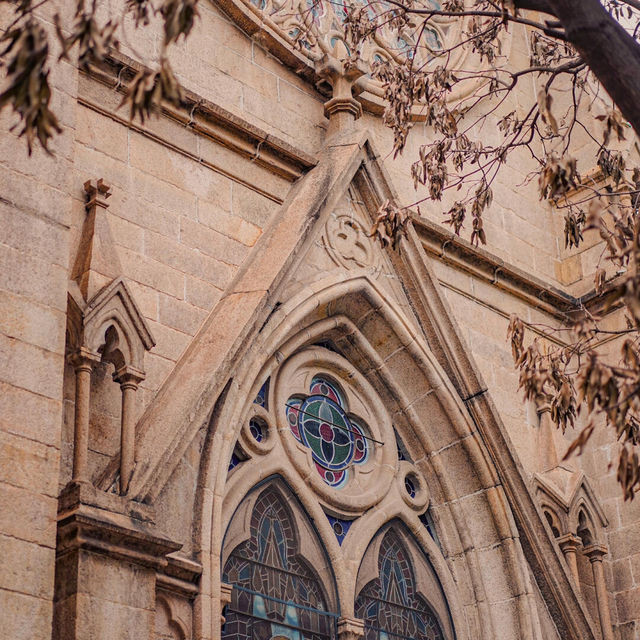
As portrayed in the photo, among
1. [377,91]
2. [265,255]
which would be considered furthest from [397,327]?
[377,91]

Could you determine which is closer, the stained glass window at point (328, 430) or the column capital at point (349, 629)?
→ the column capital at point (349, 629)

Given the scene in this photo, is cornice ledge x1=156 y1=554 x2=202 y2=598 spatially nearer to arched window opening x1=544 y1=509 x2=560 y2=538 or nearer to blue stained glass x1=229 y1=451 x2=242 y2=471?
blue stained glass x1=229 y1=451 x2=242 y2=471

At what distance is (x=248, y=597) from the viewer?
8.93 meters

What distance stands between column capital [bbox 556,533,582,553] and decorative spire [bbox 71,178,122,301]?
4.32 metres

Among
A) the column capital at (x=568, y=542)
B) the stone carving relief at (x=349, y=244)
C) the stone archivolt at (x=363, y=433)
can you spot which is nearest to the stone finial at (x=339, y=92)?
the stone archivolt at (x=363, y=433)

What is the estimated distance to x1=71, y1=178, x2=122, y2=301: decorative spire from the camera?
824 centimetres

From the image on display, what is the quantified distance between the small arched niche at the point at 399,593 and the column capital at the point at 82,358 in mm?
2804

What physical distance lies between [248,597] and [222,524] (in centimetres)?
50

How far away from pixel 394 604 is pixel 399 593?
112mm

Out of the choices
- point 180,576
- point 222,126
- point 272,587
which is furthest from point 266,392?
point 180,576

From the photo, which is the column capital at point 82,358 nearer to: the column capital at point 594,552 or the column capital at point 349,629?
the column capital at point 349,629

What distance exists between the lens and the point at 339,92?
10992mm

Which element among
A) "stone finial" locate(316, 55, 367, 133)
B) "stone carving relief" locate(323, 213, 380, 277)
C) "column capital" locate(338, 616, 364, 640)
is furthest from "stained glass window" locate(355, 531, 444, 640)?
"stone finial" locate(316, 55, 367, 133)

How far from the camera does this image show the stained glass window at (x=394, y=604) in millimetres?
9711
